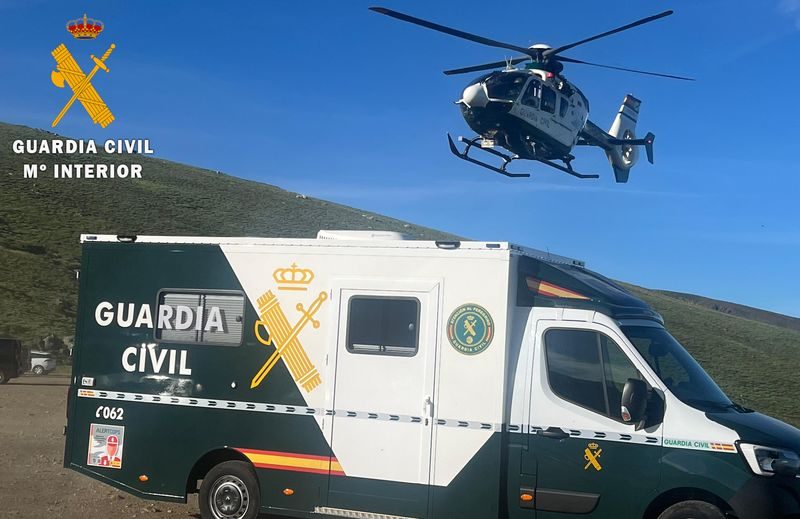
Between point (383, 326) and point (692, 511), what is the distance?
10.3 feet

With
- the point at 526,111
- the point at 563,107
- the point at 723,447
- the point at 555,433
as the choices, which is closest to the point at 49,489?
the point at 555,433

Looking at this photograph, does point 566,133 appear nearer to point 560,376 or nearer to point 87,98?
point 560,376

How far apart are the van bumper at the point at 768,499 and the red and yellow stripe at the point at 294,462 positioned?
3516mm

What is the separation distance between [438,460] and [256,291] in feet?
8.24

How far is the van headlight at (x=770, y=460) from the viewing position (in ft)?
21.7

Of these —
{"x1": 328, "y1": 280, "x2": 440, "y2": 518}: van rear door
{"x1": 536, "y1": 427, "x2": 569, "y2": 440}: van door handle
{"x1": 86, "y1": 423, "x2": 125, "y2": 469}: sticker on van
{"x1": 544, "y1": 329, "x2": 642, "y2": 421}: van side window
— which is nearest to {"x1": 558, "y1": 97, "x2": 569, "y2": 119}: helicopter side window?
{"x1": 328, "y1": 280, "x2": 440, "y2": 518}: van rear door

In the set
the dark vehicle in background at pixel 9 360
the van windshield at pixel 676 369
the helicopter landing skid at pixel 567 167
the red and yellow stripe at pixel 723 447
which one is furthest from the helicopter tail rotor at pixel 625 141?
the red and yellow stripe at pixel 723 447

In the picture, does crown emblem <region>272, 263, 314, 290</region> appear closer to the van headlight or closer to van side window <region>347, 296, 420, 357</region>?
van side window <region>347, 296, 420, 357</region>

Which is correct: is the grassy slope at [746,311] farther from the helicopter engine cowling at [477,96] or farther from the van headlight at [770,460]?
the van headlight at [770,460]

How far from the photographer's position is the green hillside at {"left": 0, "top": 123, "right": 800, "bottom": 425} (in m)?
35.0

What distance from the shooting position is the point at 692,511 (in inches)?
268

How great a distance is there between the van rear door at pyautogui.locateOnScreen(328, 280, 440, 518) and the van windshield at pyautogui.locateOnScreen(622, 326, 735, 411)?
1.89 meters

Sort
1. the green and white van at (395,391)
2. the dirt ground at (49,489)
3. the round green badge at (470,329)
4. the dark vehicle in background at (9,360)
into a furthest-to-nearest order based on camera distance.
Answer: the dark vehicle in background at (9,360)
the dirt ground at (49,489)
the round green badge at (470,329)
the green and white van at (395,391)

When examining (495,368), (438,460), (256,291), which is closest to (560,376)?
(495,368)
